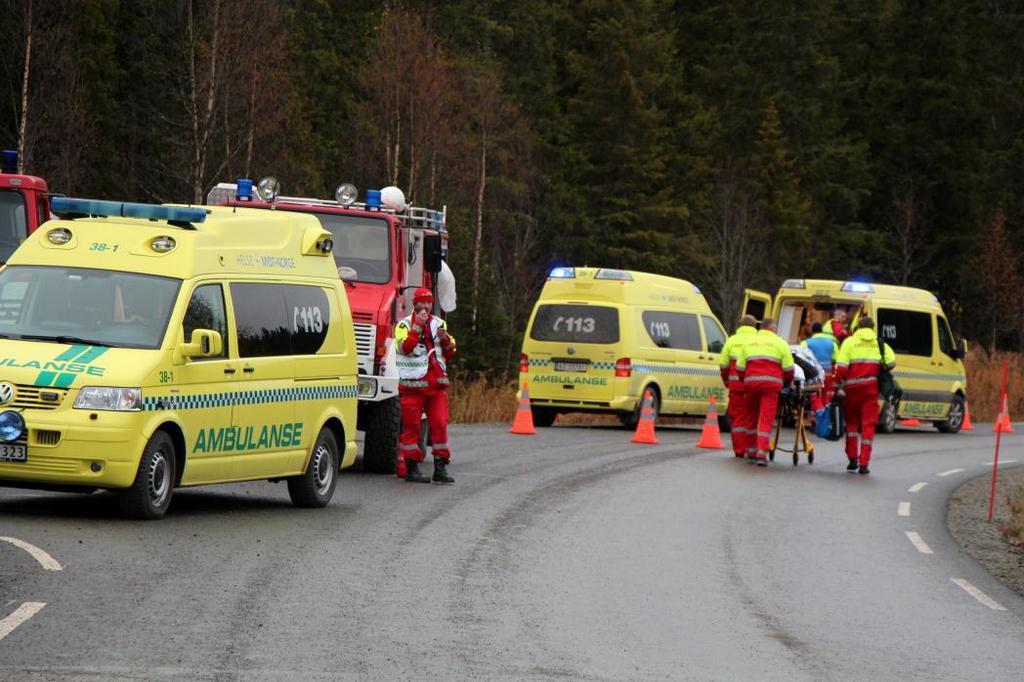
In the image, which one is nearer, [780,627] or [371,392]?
[780,627]

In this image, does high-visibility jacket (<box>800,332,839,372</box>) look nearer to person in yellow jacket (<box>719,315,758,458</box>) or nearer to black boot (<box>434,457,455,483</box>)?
person in yellow jacket (<box>719,315,758,458</box>)

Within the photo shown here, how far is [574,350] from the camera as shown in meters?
29.3

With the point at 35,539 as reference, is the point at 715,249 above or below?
above

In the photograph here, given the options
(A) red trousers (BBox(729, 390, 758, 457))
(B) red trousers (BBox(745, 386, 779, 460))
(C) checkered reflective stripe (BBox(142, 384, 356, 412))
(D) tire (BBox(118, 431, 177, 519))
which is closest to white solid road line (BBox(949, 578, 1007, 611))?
(C) checkered reflective stripe (BBox(142, 384, 356, 412))

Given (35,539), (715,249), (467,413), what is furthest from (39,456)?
(715,249)

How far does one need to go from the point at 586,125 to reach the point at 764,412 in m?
51.7

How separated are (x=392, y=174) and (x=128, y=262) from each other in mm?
36761

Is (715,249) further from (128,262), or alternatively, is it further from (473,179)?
(128,262)

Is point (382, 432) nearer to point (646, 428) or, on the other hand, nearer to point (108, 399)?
point (108, 399)

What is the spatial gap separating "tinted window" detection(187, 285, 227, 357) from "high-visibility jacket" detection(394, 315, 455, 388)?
3809 mm

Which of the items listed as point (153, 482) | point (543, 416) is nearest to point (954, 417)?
point (543, 416)

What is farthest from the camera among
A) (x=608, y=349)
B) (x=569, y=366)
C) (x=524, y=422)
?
(x=569, y=366)

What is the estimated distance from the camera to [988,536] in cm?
1723

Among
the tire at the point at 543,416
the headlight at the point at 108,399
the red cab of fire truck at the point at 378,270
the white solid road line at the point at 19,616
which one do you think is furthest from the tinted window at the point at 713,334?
the white solid road line at the point at 19,616
